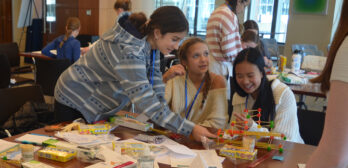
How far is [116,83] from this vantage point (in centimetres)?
177

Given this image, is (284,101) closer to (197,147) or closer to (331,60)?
(197,147)

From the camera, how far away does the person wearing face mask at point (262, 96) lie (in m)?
1.94

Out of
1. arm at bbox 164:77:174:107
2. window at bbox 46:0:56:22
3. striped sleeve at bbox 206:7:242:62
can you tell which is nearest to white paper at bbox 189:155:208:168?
arm at bbox 164:77:174:107

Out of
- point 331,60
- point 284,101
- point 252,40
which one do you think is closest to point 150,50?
point 284,101

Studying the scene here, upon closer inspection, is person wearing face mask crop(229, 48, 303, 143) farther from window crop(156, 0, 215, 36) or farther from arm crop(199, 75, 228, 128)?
window crop(156, 0, 215, 36)

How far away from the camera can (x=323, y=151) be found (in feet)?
2.88

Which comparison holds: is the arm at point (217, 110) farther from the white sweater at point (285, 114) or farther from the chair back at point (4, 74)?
the chair back at point (4, 74)

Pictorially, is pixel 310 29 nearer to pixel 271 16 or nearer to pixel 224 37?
pixel 271 16

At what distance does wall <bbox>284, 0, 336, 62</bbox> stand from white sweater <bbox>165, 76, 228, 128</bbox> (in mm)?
5762

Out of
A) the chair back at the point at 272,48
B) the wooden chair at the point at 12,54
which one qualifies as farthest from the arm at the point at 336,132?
the chair back at the point at 272,48

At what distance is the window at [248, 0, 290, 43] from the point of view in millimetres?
8383

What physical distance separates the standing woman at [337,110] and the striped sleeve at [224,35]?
2350 millimetres

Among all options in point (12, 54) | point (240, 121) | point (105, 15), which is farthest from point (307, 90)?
point (105, 15)

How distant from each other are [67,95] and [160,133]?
21.8 inches
